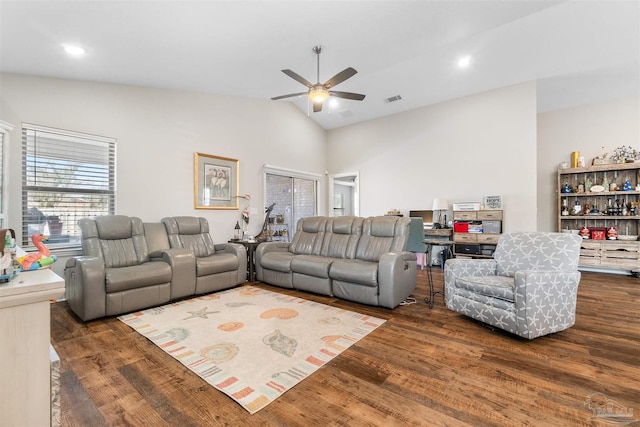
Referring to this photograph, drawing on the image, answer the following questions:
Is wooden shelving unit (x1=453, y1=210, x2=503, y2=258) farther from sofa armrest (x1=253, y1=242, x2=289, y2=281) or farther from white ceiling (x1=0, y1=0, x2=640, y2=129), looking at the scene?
sofa armrest (x1=253, y1=242, x2=289, y2=281)

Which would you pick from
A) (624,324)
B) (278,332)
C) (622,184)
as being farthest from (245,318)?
(622,184)

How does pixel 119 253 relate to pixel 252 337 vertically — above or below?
above

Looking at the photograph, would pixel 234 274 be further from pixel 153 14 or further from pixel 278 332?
pixel 153 14

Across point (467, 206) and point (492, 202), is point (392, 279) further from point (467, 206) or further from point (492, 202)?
point (492, 202)

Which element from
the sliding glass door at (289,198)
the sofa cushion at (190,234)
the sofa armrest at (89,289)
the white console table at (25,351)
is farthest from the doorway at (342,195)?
the white console table at (25,351)

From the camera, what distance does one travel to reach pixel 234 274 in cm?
407

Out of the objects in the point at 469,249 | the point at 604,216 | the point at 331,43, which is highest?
the point at 331,43

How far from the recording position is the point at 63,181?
11.7ft

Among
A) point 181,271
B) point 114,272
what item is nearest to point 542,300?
point 181,271

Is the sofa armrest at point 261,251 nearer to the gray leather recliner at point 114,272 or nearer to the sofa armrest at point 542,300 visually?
the gray leather recliner at point 114,272

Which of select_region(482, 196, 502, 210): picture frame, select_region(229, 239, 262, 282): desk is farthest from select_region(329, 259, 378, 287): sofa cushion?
select_region(482, 196, 502, 210): picture frame

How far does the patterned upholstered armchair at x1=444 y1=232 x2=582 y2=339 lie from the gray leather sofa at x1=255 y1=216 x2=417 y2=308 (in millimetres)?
611

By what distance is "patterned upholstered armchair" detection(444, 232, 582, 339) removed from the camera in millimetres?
2355

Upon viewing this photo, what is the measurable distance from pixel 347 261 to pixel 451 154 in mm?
3729
